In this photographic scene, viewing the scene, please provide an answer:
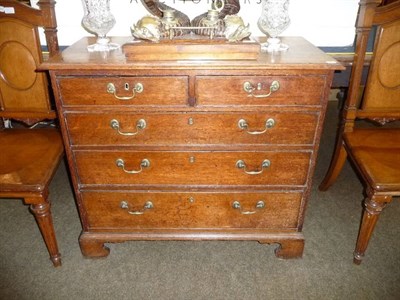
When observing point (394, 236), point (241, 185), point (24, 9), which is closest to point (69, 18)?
point (24, 9)

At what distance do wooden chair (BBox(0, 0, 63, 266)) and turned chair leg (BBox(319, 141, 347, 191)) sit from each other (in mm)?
1647

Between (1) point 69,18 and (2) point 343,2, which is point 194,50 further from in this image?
(2) point 343,2

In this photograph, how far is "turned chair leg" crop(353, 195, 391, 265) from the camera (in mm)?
1698

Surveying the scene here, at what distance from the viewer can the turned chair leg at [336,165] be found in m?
2.15

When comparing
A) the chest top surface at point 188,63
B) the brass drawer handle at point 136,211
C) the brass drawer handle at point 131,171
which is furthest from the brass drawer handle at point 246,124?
the brass drawer handle at point 136,211

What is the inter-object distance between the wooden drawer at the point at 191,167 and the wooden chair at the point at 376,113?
35cm

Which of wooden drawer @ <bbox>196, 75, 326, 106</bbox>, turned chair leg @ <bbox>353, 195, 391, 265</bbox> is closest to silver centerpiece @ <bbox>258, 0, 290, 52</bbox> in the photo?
wooden drawer @ <bbox>196, 75, 326, 106</bbox>

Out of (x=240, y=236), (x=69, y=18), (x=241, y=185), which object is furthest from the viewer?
(x=69, y=18)

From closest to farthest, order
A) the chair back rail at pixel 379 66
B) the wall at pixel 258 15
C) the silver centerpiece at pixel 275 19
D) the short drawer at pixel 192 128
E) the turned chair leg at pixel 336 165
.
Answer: the short drawer at pixel 192 128 < the silver centerpiece at pixel 275 19 < the chair back rail at pixel 379 66 < the wall at pixel 258 15 < the turned chair leg at pixel 336 165

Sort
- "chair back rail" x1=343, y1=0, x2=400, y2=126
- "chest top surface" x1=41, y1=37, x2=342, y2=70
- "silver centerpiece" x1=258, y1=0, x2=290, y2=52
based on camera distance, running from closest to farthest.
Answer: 1. "chest top surface" x1=41, y1=37, x2=342, y2=70
2. "silver centerpiece" x1=258, y1=0, x2=290, y2=52
3. "chair back rail" x1=343, y1=0, x2=400, y2=126

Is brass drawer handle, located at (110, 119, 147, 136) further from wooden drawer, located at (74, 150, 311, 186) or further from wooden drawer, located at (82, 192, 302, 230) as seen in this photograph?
wooden drawer, located at (82, 192, 302, 230)

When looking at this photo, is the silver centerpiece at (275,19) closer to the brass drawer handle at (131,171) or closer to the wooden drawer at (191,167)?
the wooden drawer at (191,167)

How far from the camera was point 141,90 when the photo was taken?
1.48m

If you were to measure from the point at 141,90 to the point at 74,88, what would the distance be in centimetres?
28
